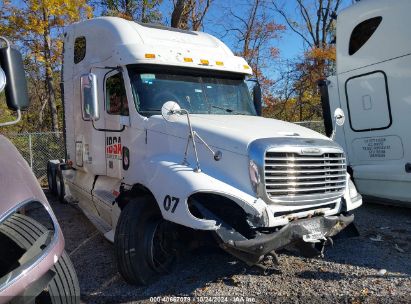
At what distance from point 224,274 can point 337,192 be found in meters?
1.62

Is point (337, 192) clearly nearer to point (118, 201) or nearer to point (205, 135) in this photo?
point (205, 135)

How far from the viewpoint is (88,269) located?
494 cm

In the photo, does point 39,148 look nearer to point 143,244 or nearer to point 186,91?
point 186,91

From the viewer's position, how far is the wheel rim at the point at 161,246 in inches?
175

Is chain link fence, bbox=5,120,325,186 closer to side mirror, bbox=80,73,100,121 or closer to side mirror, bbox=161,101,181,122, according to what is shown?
side mirror, bbox=80,73,100,121

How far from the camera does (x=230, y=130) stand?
14.9 feet

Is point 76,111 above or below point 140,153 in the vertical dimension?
above

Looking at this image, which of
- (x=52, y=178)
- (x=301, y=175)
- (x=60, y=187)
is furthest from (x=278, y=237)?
(x=52, y=178)

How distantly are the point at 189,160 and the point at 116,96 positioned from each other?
189cm

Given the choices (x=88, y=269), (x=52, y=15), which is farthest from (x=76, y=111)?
(x=52, y=15)

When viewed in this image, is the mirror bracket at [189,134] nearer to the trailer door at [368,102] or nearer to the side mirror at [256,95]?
the side mirror at [256,95]

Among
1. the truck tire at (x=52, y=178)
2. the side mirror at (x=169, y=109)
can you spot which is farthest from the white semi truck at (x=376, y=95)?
the truck tire at (x=52, y=178)

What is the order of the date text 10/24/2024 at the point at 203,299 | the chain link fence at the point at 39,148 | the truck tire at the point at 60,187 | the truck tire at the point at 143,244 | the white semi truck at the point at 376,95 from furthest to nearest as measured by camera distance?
the chain link fence at the point at 39,148 < the truck tire at the point at 60,187 < the white semi truck at the point at 376,95 < the truck tire at the point at 143,244 < the date text 10/24/2024 at the point at 203,299

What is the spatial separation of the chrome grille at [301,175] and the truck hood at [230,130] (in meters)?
0.28
